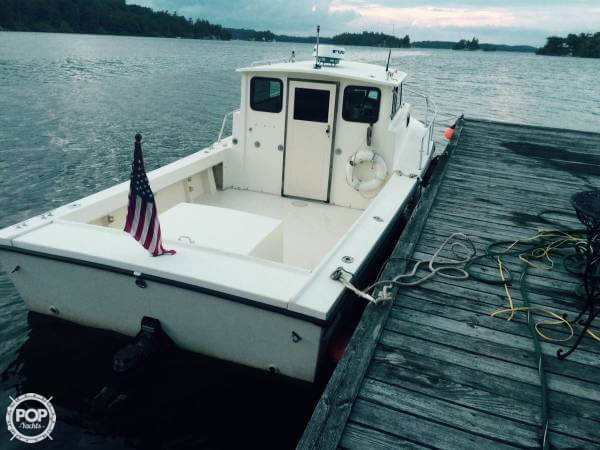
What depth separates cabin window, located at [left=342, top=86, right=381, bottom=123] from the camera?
5992mm

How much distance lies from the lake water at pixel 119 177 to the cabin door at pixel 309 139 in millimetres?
3216

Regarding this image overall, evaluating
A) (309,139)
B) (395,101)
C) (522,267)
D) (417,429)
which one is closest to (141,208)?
(417,429)

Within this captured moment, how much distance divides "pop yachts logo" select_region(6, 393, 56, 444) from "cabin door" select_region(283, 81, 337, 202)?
155 inches

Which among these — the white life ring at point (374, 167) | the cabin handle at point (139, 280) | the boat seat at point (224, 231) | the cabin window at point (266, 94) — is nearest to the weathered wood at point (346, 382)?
the boat seat at point (224, 231)

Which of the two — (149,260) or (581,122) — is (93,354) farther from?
(581,122)

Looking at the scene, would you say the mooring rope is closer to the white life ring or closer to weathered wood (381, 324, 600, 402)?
weathered wood (381, 324, 600, 402)

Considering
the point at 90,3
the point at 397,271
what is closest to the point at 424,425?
the point at 397,271

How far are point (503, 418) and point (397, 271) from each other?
1.53 m

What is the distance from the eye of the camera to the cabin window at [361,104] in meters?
5.99

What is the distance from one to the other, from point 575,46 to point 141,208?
4095 inches

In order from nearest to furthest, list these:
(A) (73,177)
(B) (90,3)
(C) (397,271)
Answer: (C) (397,271) < (A) (73,177) < (B) (90,3)

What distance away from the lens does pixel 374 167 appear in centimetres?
620

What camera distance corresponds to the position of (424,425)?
239cm

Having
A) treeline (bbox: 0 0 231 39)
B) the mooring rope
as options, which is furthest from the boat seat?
treeline (bbox: 0 0 231 39)
